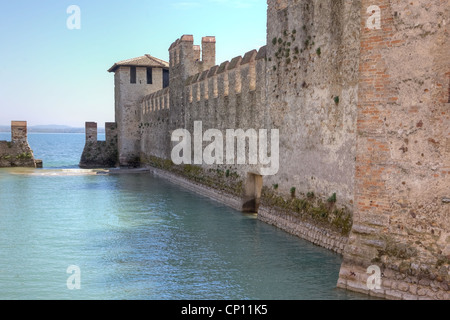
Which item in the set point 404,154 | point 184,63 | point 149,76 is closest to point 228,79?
point 184,63

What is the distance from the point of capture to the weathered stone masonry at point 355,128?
673 cm

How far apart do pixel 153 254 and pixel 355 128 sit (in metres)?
4.53

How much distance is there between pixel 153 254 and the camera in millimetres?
10352

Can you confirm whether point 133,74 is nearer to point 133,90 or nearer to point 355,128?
point 133,90

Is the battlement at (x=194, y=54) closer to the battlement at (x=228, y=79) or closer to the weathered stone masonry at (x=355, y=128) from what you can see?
the battlement at (x=228, y=79)

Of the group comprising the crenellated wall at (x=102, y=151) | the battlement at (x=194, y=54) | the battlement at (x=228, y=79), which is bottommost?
the crenellated wall at (x=102, y=151)

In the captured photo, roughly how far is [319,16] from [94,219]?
7905 millimetres

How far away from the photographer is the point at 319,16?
10875 mm

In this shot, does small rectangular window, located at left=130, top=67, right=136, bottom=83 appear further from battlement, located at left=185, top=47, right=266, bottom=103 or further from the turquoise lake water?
the turquoise lake water

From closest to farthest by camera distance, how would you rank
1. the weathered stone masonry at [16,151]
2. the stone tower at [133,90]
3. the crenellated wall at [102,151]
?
1. the weathered stone masonry at [16,151]
2. the stone tower at [133,90]
3. the crenellated wall at [102,151]

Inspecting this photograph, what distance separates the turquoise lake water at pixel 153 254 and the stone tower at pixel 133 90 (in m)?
15.6

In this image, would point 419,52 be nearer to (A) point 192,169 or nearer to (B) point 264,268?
(B) point 264,268

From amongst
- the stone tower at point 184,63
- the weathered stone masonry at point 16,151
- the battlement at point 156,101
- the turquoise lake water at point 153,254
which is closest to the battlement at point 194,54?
the stone tower at point 184,63
